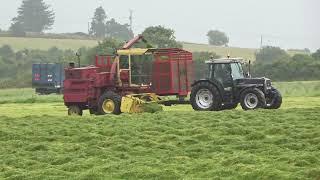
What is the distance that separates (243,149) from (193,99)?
9.08 m

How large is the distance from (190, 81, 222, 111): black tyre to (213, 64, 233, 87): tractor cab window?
1.31ft

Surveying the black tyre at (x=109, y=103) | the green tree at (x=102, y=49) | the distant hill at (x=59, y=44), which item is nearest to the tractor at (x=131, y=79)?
the black tyre at (x=109, y=103)

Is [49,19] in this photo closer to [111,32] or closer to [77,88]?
[111,32]

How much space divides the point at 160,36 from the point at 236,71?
41119 mm

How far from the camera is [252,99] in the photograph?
19766 millimetres

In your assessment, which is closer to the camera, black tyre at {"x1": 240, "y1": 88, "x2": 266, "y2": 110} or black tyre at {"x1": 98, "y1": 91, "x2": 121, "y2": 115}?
black tyre at {"x1": 240, "y1": 88, "x2": 266, "y2": 110}

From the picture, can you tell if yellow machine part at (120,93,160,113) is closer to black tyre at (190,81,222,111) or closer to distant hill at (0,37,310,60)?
black tyre at (190,81,222,111)

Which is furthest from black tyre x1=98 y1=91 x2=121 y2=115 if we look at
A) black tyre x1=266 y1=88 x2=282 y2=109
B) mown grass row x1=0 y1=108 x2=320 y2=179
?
black tyre x1=266 y1=88 x2=282 y2=109

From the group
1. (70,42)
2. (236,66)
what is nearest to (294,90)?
(236,66)

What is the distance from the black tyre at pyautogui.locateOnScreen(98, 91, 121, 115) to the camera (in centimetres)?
2020

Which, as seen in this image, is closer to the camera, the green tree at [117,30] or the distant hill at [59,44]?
the distant hill at [59,44]

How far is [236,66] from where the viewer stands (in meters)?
20.7

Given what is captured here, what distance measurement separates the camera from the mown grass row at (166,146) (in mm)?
9430

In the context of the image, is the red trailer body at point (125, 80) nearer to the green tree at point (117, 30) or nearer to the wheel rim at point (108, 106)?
the wheel rim at point (108, 106)
